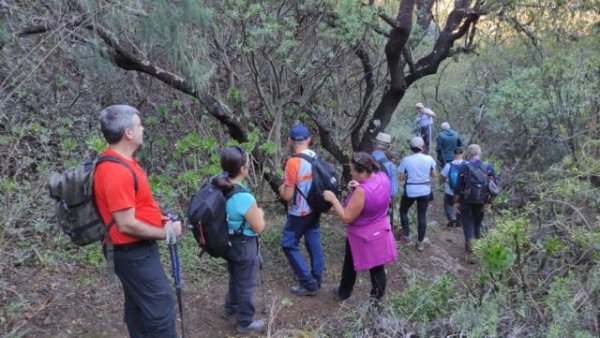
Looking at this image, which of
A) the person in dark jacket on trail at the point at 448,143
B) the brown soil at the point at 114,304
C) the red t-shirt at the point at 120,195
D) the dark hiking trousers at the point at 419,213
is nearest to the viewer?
the red t-shirt at the point at 120,195

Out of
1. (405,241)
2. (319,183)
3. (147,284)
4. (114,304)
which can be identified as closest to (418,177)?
(405,241)

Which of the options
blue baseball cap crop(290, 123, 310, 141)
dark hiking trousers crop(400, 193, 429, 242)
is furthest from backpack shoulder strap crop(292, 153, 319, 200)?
dark hiking trousers crop(400, 193, 429, 242)

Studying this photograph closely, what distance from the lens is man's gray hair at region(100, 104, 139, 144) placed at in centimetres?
320

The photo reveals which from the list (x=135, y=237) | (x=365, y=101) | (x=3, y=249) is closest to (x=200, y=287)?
→ (x=3, y=249)

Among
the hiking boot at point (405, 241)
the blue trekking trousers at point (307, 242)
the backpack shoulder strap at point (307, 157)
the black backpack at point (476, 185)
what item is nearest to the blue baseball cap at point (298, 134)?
the backpack shoulder strap at point (307, 157)

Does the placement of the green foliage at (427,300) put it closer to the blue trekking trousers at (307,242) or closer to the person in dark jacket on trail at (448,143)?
the blue trekking trousers at (307,242)

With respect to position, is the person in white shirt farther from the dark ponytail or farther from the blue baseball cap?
the dark ponytail

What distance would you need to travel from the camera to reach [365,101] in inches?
350

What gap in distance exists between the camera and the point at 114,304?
486 centimetres

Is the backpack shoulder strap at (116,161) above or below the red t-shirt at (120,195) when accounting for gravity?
above

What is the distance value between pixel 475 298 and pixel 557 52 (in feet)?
22.9

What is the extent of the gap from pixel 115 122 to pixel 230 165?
46.3 inches

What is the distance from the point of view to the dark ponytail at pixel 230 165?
13.6 feet

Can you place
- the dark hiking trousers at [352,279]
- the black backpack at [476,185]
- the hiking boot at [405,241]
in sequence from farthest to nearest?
the hiking boot at [405,241] < the black backpack at [476,185] < the dark hiking trousers at [352,279]
